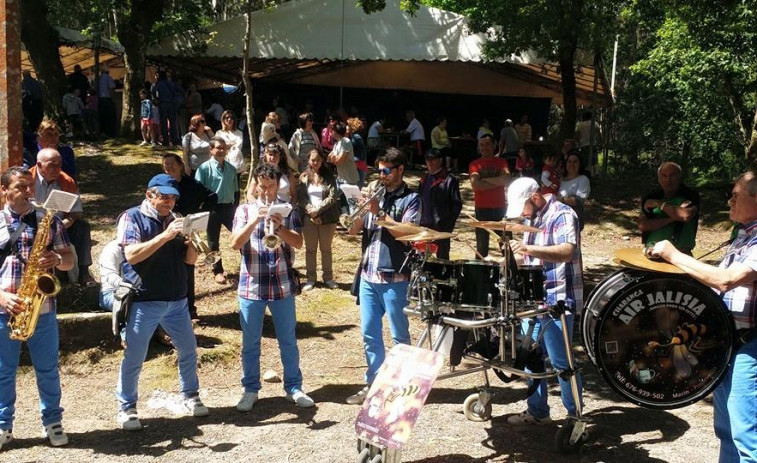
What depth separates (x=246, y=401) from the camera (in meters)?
6.43

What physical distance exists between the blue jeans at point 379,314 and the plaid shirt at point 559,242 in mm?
1061

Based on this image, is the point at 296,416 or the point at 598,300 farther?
the point at 296,416

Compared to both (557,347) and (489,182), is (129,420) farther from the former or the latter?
(489,182)

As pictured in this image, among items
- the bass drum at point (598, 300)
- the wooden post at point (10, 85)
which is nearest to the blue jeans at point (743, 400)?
the bass drum at point (598, 300)

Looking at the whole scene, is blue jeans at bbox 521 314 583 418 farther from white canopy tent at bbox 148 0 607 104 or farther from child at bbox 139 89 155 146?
child at bbox 139 89 155 146

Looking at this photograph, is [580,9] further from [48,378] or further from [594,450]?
[48,378]

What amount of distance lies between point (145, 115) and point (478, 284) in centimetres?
1434

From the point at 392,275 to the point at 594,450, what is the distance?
6.28 feet

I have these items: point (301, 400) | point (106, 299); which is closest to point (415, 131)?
point (106, 299)

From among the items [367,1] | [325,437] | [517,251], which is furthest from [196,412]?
[367,1]

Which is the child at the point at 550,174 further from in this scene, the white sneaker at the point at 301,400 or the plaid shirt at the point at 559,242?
the white sneaker at the point at 301,400

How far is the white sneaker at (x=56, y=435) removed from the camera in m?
5.64

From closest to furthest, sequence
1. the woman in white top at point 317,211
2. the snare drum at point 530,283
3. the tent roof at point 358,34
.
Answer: the snare drum at point 530,283 < the woman in white top at point 317,211 < the tent roof at point 358,34

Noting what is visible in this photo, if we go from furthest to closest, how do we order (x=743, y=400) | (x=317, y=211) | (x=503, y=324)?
(x=317, y=211) < (x=503, y=324) < (x=743, y=400)
